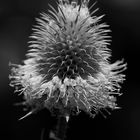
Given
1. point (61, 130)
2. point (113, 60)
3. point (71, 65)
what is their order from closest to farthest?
point (61, 130) < point (71, 65) < point (113, 60)

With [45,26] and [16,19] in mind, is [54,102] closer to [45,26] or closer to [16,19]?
[45,26]

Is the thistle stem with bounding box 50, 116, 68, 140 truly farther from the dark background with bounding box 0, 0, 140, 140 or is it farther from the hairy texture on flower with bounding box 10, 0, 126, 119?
the dark background with bounding box 0, 0, 140, 140

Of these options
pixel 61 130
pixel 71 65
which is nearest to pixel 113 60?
pixel 71 65

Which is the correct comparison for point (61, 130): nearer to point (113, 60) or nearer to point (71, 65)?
point (71, 65)

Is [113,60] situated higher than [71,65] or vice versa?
[113,60]

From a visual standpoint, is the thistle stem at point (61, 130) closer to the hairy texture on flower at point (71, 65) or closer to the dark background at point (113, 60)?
the hairy texture on flower at point (71, 65)

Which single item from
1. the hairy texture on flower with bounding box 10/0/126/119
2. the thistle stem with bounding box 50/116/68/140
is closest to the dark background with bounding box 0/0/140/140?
the hairy texture on flower with bounding box 10/0/126/119

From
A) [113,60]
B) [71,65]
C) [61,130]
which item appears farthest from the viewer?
[113,60]
